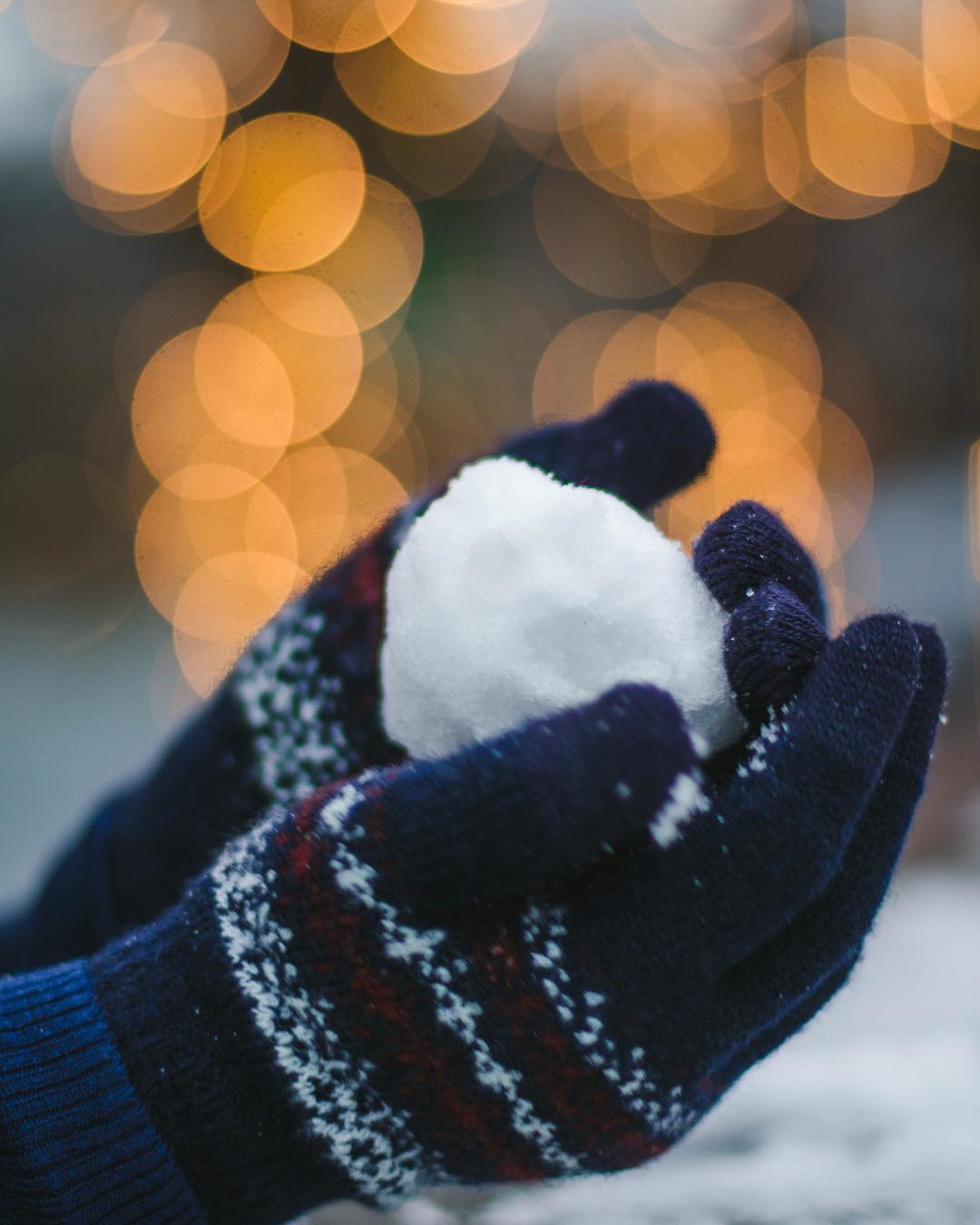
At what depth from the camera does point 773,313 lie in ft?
9.33

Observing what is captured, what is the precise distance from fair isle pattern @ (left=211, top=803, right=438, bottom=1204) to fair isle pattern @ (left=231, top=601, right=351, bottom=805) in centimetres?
23

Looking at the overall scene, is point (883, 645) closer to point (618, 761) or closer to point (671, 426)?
point (618, 761)

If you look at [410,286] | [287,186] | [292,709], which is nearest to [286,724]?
[292,709]

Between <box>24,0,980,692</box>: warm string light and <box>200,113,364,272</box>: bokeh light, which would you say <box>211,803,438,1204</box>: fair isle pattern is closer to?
<box>24,0,980,692</box>: warm string light

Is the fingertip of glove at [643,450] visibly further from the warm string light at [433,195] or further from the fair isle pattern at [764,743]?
the warm string light at [433,195]

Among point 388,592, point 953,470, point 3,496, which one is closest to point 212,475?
point 3,496

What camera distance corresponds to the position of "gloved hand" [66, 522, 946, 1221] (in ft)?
1.21

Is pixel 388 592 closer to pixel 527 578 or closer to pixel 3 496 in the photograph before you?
pixel 527 578

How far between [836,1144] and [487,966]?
0.26 meters

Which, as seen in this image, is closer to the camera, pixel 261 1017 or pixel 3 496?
pixel 261 1017

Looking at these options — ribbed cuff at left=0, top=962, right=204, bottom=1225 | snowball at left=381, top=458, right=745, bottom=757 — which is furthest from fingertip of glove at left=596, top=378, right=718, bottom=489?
ribbed cuff at left=0, top=962, right=204, bottom=1225

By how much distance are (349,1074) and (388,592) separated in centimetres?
22

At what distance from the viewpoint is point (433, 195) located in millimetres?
2438

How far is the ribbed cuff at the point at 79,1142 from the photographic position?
1.30 ft
